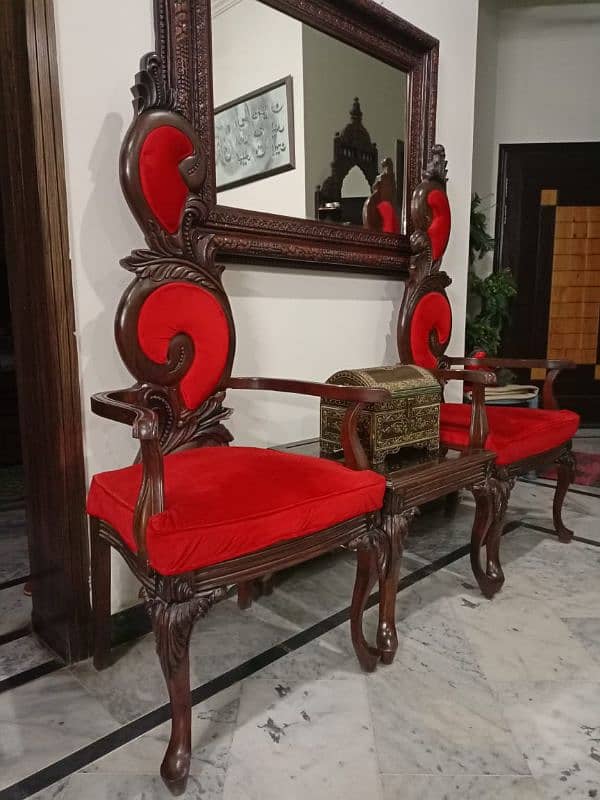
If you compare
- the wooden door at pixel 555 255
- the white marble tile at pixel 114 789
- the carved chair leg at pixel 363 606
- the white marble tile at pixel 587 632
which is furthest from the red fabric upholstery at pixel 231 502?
the wooden door at pixel 555 255

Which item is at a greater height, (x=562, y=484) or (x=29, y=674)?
(x=562, y=484)

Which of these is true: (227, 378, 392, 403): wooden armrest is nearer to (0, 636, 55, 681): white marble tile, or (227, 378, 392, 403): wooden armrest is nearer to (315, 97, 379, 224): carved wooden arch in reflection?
(315, 97, 379, 224): carved wooden arch in reflection

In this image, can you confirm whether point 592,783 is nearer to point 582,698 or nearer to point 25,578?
point 582,698

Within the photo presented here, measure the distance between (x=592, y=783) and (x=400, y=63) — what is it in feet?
7.77

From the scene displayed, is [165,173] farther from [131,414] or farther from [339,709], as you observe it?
[339,709]

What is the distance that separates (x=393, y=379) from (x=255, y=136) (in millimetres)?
906

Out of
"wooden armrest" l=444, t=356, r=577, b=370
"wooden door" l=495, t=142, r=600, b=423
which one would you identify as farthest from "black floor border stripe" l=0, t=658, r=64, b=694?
"wooden door" l=495, t=142, r=600, b=423

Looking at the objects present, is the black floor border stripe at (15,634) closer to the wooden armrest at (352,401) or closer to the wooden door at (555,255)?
the wooden armrest at (352,401)

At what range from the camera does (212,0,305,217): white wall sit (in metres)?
1.67

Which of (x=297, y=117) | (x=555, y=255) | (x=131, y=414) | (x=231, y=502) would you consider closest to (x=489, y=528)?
(x=231, y=502)

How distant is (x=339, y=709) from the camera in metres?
1.34

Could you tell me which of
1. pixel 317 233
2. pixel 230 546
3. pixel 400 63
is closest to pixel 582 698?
pixel 230 546

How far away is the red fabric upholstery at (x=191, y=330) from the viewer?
150 centimetres

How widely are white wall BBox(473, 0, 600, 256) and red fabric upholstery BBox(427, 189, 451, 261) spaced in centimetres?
227
